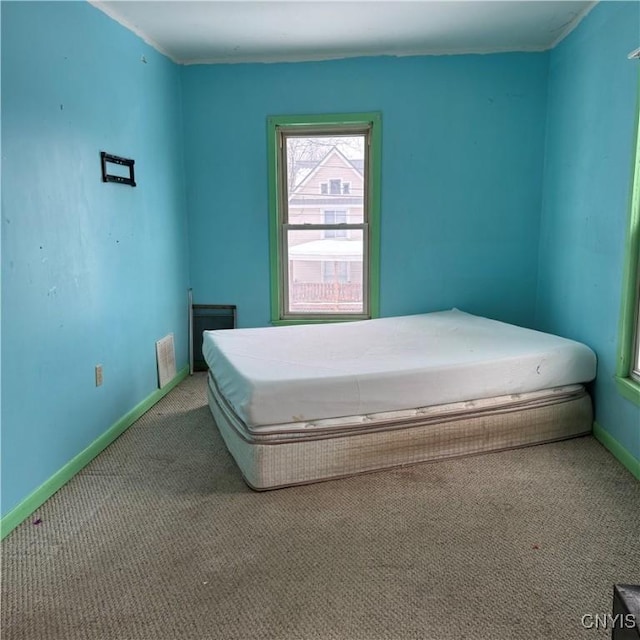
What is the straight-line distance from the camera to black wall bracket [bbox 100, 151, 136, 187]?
8.73 ft

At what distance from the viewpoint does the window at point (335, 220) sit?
3855mm

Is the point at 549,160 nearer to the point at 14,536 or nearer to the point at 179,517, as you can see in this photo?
the point at 179,517

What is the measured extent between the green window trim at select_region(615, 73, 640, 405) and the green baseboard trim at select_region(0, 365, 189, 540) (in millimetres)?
2641

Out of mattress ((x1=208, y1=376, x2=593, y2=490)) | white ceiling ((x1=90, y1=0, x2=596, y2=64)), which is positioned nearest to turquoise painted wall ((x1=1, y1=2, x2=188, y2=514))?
white ceiling ((x1=90, y1=0, x2=596, y2=64))

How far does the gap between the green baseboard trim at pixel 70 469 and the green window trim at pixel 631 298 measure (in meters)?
2.64

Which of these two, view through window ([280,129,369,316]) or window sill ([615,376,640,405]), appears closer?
window sill ([615,376,640,405])

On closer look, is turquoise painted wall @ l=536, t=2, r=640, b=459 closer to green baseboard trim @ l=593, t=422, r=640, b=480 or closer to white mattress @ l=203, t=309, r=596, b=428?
green baseboard trim @ l=593, t=422, r=640, b=480

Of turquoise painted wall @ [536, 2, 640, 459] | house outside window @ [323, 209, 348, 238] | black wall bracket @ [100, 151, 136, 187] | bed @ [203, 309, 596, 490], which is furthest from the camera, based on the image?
house outside window @ [323, 209, 348, 238]

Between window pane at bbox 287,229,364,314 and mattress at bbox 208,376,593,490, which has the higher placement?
window pane at bbox 287,229,364,314

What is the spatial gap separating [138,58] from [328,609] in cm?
316

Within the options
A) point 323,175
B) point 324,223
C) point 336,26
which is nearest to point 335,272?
point 324,223

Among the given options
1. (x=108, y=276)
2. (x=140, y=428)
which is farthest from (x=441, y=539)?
(x=108, y=276)

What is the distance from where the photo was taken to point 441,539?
6.12 ft

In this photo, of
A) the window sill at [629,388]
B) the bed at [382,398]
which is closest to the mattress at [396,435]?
the bed at [382,398]
